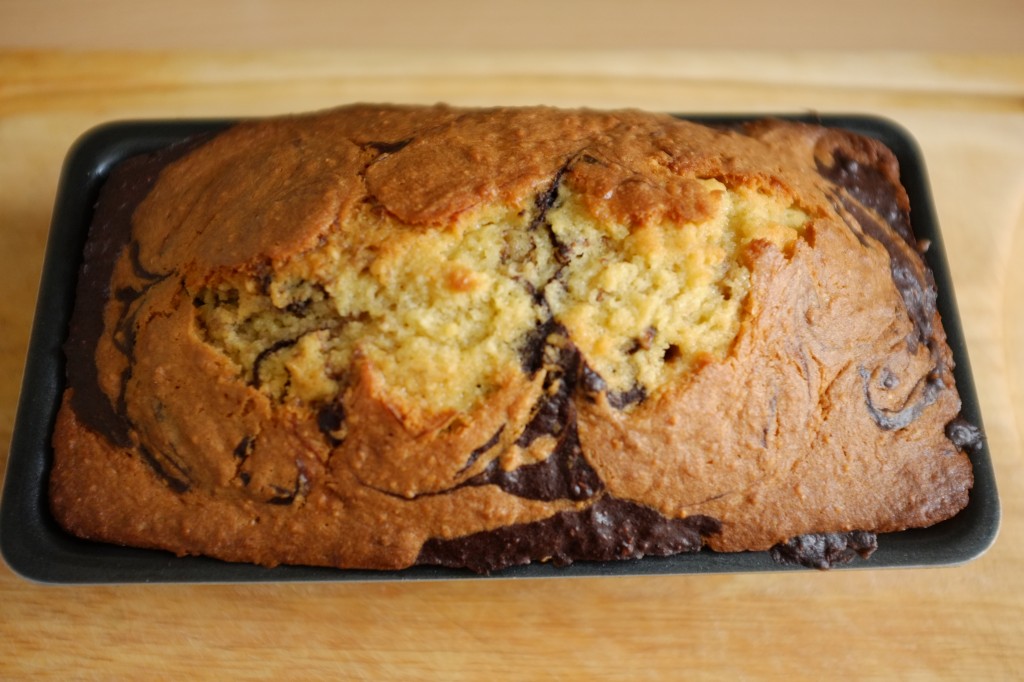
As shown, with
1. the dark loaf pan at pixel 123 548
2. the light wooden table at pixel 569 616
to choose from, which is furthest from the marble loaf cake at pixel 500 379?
the light wooden table at pixel 569 616

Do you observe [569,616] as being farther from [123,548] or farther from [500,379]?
[123,548]

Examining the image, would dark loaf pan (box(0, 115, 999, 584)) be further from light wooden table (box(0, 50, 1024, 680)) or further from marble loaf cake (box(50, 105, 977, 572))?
light wooden table (box(0, 50, 1024, 680))

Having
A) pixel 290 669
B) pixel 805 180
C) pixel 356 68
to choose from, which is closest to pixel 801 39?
pixel 805 180

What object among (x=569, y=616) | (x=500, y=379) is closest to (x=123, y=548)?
(x=500, y=379)

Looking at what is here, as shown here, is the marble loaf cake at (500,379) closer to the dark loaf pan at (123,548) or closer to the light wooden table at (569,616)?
the dark loaf pan at (123,548)

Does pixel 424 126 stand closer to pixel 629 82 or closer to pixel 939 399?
pixel 629 82

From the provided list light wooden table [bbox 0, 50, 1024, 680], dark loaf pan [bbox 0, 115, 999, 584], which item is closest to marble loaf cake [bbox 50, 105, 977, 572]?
dark loaf pan [bbox 0, 115, 999, 584]
